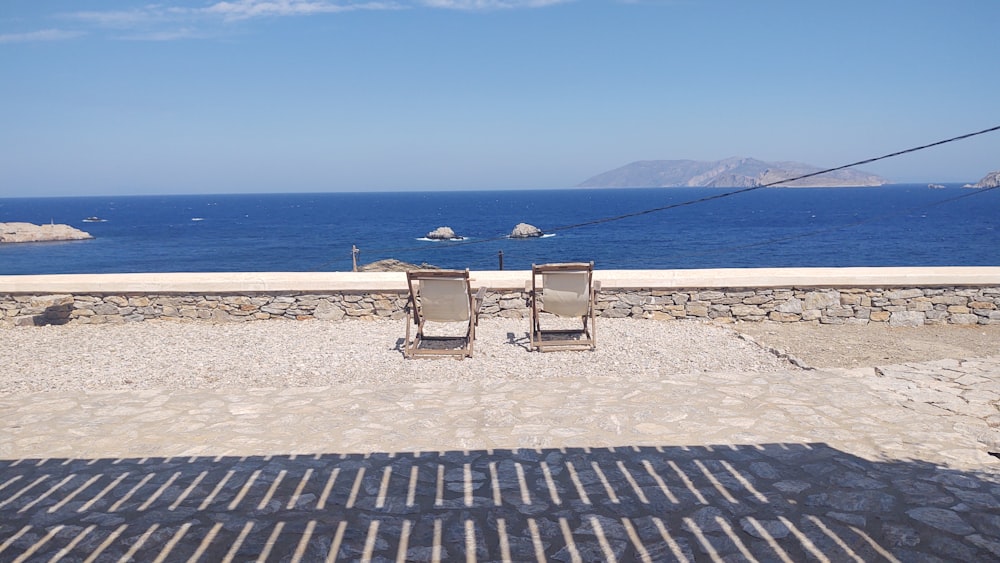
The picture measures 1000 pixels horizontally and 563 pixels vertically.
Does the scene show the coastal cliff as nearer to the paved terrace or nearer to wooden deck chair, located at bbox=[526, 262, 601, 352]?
the paved terrace

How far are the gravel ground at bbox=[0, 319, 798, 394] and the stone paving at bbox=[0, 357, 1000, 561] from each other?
448mm

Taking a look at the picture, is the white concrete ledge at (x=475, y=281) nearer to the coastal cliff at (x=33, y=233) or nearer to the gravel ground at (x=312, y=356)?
the gravel ground at (x=312, y=356)

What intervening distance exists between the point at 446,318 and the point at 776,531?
445cm

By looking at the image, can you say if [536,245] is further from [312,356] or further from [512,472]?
[512,472]

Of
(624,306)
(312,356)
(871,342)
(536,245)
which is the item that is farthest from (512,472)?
(536,245)

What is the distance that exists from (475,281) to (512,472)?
492 cm

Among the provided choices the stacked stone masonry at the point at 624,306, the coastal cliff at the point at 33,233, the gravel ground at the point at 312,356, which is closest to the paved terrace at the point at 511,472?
the gravel ground at the point at 312,356

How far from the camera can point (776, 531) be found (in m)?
3.19

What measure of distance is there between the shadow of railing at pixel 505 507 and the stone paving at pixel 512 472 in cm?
1

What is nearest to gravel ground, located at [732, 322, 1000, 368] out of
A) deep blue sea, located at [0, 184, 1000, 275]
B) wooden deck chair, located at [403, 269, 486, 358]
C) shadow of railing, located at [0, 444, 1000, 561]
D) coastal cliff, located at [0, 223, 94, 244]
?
shadow of railing, located at [0, 444, 1000, 561]

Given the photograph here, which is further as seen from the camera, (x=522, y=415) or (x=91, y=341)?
(x=91, y=341)

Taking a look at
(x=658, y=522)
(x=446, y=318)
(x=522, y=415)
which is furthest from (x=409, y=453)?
(x=446, y=318)

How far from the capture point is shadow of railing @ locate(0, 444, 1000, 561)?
3.06 metres

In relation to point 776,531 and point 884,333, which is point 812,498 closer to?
point 776,531
